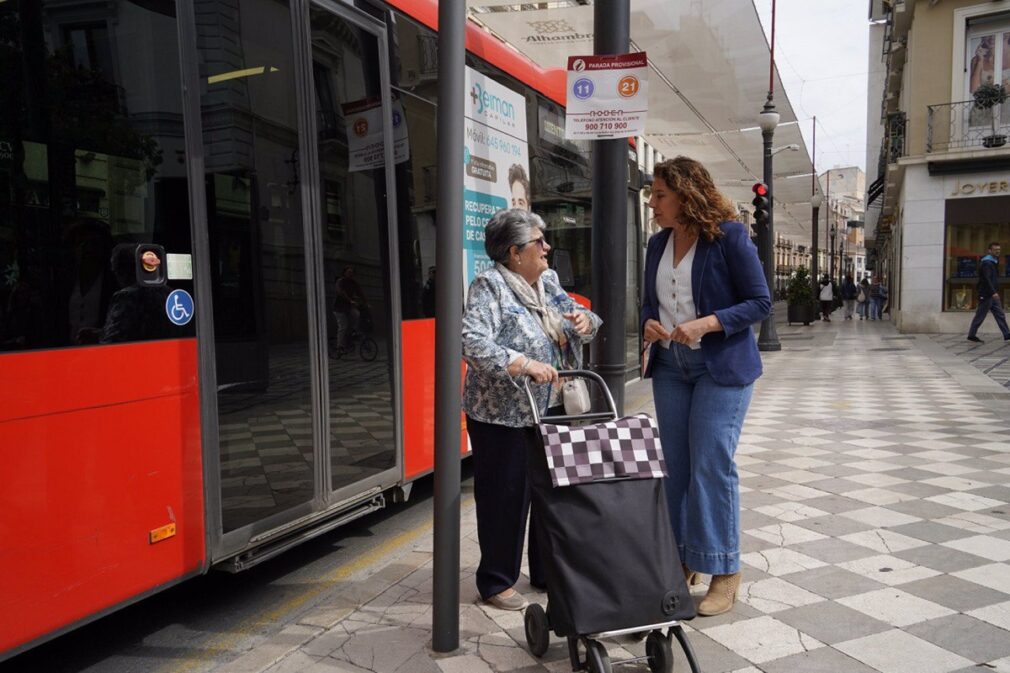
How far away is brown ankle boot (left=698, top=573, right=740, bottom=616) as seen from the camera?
3475 mm

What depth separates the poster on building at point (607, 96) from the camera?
423cm

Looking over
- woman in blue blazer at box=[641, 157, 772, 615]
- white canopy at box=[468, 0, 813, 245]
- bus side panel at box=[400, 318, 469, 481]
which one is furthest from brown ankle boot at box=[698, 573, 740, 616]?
white canopy at box=[468, 0, 813, 245]

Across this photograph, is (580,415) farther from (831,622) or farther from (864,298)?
(864,298)

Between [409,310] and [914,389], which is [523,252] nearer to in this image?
[409,310]

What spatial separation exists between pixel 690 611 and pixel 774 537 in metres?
2.10

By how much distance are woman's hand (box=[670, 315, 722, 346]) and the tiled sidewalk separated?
1.19 metres

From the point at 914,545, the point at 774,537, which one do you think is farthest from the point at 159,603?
the point at 914,545

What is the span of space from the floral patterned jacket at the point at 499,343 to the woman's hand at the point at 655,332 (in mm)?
227

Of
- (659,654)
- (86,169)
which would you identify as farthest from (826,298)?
(86,169)

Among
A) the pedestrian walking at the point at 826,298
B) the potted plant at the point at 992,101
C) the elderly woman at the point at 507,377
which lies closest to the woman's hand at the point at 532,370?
the elderly woman at the point at 507,377

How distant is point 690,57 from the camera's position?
454 inches

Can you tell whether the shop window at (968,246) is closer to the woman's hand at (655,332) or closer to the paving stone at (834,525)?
the paving stone at (834,525)

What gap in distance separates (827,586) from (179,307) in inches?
124

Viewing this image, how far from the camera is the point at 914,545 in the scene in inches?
172
